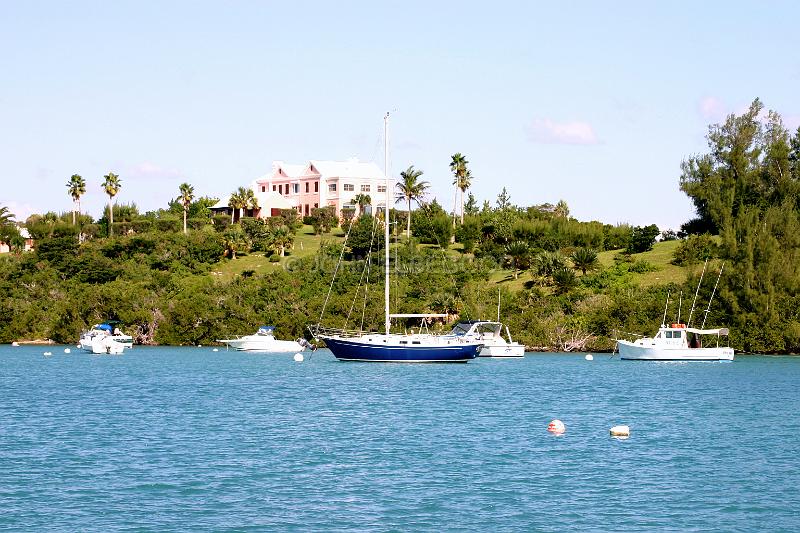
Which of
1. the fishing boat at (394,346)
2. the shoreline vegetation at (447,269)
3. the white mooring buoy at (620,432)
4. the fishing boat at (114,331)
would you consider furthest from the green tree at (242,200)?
the white mooring buoy at (620,432)

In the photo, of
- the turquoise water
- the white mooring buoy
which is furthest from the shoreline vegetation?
the white mooring buoy

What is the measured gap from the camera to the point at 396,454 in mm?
39844

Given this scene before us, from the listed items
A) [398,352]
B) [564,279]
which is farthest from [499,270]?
[398,352]

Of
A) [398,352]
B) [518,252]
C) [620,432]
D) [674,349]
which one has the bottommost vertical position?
[620,432]

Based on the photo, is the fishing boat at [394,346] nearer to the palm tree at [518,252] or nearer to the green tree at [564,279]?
the green tree at [564,279]

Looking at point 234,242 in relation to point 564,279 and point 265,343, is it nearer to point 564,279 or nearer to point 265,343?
point 265,343

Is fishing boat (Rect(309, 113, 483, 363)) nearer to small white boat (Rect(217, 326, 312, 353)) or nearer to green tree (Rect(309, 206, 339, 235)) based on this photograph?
small white boat (Rect(217, 326, 312, 353))

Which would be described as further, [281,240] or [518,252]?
[281,240]

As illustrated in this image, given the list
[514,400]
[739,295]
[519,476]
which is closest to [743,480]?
[519,476]

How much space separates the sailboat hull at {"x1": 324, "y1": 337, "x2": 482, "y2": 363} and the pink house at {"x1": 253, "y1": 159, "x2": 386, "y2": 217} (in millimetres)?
77853

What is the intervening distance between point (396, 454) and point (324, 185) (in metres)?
135

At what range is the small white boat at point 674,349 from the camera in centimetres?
9344

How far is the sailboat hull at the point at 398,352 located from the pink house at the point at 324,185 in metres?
77.9

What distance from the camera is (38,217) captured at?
174500mm
